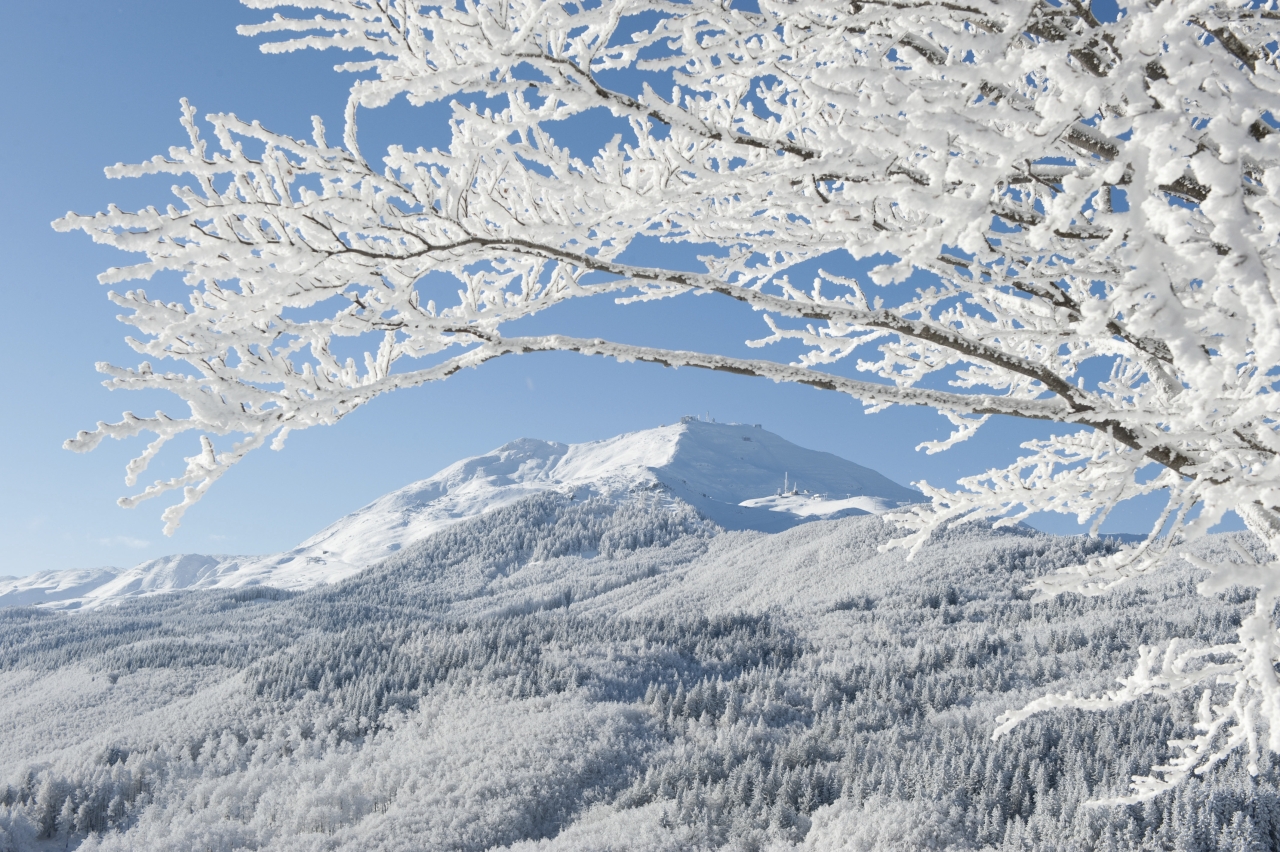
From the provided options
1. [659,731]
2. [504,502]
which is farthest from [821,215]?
[504,502]

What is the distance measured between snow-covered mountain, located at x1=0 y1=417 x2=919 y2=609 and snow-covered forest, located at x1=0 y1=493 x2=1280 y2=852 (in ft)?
120

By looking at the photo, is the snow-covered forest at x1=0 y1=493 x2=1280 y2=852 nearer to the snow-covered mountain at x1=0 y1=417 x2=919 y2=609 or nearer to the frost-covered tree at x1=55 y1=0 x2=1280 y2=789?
the frost-covered tree at x1=55 y1=0 x2=1280 y2=789

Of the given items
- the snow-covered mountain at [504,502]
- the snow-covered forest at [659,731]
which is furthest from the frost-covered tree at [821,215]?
the snow-covered mountain at [504,502]

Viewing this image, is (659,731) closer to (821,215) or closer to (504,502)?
(821,215)

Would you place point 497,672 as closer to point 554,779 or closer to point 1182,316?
point 554,779

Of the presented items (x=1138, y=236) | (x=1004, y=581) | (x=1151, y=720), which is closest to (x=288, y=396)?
(x=1138, y=236)

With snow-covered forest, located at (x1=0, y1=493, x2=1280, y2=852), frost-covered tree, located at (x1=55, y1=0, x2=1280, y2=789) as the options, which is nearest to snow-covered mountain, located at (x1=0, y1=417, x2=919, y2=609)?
snow-covered forest, located at (x1=0, y1=493, x2=1280, y2=852)

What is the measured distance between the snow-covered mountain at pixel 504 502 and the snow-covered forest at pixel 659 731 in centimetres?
3647

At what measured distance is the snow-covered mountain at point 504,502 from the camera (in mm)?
68312

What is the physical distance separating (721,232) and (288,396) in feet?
6.71

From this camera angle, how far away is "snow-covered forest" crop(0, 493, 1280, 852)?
995 cm

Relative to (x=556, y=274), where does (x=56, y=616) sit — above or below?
below

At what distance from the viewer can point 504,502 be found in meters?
75.6

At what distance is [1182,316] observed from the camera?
1180mm
